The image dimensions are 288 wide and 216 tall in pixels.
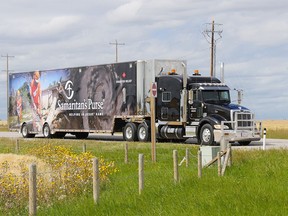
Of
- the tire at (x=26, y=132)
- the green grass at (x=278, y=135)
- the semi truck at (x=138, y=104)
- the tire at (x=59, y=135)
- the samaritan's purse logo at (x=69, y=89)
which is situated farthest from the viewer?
the tire at (x=26, y=132)

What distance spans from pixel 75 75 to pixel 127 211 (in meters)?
25.5

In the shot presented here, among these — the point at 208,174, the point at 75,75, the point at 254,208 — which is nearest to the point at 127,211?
the point at 254,208

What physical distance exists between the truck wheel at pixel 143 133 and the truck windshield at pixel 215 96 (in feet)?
11.0

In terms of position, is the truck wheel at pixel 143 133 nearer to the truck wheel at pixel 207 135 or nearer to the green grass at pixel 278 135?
the truck wheel at pixel 207 135

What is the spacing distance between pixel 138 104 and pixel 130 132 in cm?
157

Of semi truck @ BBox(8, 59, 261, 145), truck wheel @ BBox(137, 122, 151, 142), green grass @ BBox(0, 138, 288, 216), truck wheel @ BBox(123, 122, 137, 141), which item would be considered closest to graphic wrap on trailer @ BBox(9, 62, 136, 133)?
semi truck @ BBox(8, 59, 261, 145)

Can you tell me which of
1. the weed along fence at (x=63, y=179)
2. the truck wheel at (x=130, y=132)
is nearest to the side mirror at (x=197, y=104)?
the truck wheel at (x=130, y=132)

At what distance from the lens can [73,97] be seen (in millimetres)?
37000

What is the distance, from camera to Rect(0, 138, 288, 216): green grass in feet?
36.9

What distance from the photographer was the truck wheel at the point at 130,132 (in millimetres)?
32969

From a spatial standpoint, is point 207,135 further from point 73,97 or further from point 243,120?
point 73,97

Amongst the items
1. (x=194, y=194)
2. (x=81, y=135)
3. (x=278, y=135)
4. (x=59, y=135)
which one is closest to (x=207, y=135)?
(x=81, y=135)

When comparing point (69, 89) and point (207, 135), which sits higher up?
point (69, 89)

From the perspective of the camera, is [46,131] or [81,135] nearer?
[46,131]
